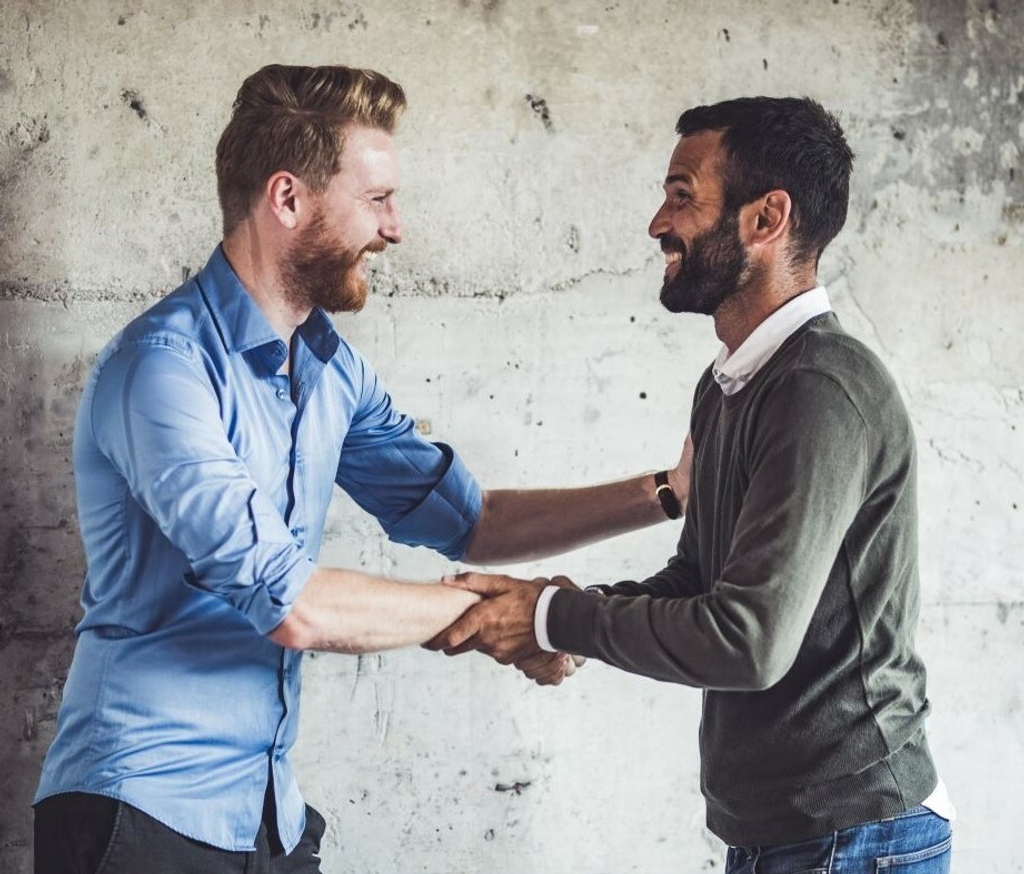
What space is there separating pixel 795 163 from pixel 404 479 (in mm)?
974

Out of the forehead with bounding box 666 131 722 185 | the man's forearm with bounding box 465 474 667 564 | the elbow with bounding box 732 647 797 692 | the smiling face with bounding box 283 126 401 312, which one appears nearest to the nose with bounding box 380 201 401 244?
the smiling face with bounding box 283 126 401 312

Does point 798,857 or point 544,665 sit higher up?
point 544,665

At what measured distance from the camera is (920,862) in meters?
1.69

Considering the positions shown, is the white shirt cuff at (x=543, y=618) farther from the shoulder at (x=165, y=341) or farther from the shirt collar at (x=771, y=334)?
the shoulder at (x=165, y=341)

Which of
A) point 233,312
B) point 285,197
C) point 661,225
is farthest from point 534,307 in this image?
point 233,312

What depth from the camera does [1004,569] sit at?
2885mm

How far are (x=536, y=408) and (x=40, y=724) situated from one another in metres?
1.25

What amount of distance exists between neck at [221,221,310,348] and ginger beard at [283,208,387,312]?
2cm

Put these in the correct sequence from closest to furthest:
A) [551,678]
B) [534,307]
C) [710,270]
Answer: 1. [710,270]
2. [551,678]
3. [534,307]

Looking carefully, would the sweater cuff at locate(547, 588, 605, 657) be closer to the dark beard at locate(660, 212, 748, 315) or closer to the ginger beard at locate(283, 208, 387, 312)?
the dark beard at locate(660, 212, 748, 315)

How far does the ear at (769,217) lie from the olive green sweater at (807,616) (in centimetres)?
17

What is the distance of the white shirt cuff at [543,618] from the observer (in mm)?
1885

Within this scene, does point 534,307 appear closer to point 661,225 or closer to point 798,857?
point 661,225

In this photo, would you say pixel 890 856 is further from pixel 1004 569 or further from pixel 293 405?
pixel 1004 569
